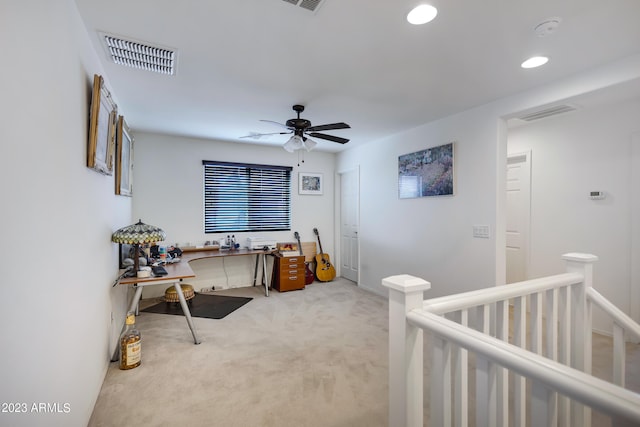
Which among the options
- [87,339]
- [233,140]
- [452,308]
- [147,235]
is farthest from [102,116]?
[233,140]

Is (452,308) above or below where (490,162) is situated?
below

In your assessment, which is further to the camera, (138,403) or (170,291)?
(170,291)

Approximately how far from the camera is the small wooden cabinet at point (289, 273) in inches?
182

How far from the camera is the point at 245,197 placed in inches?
195

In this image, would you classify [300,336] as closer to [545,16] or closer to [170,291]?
[170,291]

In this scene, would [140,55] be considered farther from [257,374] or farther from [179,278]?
[257,374]

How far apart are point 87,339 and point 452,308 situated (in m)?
2.12

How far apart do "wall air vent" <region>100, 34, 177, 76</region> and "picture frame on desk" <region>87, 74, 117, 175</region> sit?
27 cm

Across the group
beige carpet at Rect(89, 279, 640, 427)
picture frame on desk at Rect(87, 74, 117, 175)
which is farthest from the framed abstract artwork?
picture frame on desk at Rect(87, 74, 117, 175)

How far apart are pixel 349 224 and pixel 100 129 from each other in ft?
13.7

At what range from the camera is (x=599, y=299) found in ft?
5.05

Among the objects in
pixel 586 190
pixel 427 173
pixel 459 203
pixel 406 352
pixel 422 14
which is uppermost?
pixel 422 14

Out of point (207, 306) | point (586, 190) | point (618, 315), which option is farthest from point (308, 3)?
point (207, 306)

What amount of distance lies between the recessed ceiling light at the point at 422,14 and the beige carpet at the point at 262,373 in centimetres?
249
